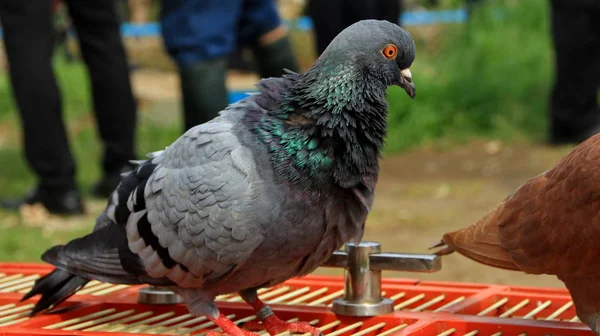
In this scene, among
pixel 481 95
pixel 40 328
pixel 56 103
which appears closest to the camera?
pixel 40 328

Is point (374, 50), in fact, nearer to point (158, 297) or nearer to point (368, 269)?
point (368, 269)

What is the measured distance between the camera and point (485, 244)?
2623 millimetres

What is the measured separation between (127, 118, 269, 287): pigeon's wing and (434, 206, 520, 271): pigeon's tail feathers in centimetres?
61

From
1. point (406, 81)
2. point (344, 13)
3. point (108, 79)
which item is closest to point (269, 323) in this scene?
point (406, 81)

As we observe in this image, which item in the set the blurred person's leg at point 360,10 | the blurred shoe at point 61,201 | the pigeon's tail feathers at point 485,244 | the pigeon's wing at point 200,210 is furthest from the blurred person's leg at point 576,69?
the pigeon's wing at point 200,210

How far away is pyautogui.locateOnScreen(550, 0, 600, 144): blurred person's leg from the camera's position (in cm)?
598

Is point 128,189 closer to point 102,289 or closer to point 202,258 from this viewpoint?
point 202,258

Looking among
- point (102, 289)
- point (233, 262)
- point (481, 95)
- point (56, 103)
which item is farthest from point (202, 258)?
point (481, 95)

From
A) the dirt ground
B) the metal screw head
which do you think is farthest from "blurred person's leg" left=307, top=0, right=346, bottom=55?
the metal screw head

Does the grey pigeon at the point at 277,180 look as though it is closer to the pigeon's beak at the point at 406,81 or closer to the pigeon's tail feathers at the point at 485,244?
the pigeon's beak at the point at 406,81

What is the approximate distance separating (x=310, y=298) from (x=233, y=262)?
0.63m

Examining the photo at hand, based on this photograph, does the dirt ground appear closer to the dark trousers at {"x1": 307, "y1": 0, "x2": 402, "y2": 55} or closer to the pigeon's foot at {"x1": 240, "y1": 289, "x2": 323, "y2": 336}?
the dark trousers at {"x1": 307, "y1": 0, "x2": 402, "y2": 55}

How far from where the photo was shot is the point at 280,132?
7.93ft

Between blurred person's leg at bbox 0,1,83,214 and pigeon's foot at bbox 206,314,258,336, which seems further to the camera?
blurred person's leg at bbox 0,1,83,214
